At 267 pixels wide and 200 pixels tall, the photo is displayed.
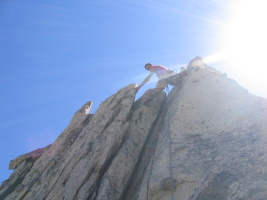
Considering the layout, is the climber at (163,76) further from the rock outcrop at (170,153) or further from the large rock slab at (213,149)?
the large rock slab at (213,149)

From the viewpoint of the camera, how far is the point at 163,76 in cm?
1728

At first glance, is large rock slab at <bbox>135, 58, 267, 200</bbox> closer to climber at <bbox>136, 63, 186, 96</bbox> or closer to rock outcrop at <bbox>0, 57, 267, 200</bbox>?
rock outcrop at <bbox>0, 57, 267, 200</bbox>

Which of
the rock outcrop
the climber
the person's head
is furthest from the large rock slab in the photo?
the person's head

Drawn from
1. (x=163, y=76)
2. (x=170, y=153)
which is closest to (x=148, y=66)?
(x=163, y=76)

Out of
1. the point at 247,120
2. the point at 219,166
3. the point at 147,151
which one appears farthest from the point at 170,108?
the point at 219,166

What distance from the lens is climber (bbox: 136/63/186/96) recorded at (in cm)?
1661

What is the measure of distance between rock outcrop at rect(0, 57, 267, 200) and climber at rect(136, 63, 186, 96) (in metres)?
0.53

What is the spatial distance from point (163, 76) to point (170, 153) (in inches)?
320

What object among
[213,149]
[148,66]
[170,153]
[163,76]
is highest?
[148,66]

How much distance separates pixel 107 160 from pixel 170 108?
4.68 metres

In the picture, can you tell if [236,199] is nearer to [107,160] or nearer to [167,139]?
[167,139]

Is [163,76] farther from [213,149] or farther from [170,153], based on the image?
[213,149]

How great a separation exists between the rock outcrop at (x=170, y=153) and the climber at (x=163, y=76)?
1.73 ft

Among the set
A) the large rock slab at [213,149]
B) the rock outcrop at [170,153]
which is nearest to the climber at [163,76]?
the rock outcrop at [170,153]
